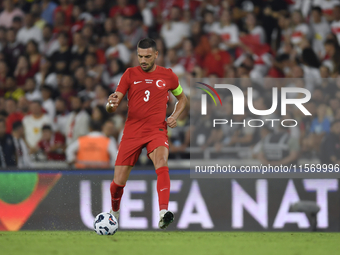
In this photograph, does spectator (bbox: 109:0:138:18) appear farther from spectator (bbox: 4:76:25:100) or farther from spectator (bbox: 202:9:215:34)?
spectator (bbox: 4:76:25:100)

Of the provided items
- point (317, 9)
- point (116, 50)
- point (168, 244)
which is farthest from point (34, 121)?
point (317, 9)

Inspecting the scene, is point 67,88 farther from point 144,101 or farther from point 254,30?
point 144,101

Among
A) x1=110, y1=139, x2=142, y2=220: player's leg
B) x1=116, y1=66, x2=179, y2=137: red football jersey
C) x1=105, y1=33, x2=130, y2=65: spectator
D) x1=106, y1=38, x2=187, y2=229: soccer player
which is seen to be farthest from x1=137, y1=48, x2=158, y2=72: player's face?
x1=105, y1=33, x2=130, y2=65: spectator

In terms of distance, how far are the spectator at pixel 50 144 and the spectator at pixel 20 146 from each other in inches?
11.4

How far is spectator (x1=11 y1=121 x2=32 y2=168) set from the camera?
873 centimetres

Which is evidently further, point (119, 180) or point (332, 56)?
point (332, 56)

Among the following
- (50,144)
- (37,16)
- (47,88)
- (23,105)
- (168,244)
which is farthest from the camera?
(37,16)

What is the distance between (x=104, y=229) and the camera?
651 cm

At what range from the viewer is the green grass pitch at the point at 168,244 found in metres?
5.23

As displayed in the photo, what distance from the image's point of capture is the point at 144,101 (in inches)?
252

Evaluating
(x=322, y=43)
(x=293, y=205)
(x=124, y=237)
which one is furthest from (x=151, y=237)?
(x=322, y=43)

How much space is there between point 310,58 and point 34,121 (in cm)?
517

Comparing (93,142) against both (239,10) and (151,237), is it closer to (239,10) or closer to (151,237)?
(151,237)

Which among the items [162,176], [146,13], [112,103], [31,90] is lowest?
[162,176]
